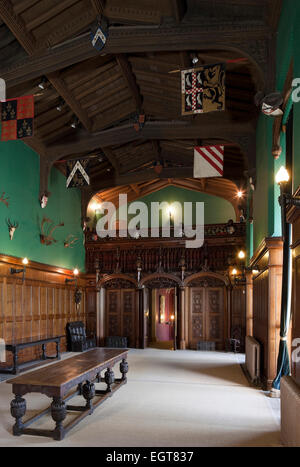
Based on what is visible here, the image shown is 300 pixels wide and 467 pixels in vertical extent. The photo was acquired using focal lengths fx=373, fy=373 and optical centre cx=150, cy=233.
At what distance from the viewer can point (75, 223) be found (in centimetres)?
1366

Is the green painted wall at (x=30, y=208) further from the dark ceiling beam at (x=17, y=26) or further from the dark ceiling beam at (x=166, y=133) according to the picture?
the dark ceiling beam at (x=17, y=26)

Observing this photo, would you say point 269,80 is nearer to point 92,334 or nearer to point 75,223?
point 75,223

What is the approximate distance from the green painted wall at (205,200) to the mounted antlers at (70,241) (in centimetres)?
390

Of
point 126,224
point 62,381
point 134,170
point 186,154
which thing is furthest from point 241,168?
point 62,381

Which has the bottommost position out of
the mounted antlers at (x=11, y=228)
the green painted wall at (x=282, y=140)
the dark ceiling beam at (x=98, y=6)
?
the mounted antlers at (x=11, y=228)

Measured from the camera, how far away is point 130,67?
8.88 meters

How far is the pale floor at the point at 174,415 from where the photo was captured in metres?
4.52

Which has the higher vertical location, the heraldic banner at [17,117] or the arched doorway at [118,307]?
the heraldic banner at [17,117]

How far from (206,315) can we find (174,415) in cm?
797

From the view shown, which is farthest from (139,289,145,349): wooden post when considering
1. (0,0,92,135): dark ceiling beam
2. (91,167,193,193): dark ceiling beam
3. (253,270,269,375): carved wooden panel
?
(0,0,92,135): dark ceiling beam

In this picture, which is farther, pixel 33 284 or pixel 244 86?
pixel 33 284

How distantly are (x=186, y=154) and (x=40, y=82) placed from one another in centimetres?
598

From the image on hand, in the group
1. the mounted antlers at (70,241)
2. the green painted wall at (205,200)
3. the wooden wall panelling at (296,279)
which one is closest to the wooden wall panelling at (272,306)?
the wooden wall panelling at (296,279)
